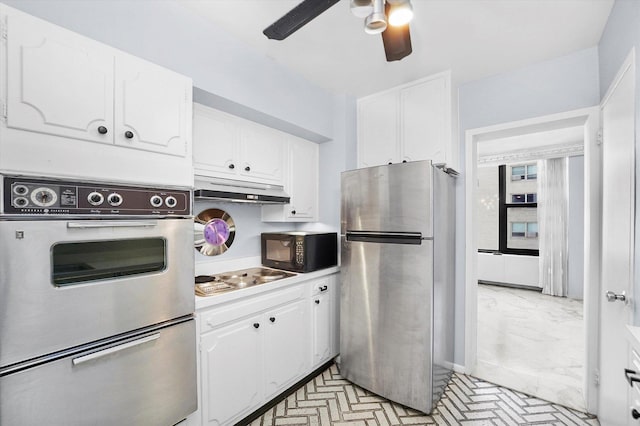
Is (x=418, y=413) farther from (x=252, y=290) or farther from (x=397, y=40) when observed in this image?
(x=397, y=40)

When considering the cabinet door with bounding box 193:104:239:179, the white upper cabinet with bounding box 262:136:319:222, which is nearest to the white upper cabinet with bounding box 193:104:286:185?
the cabinet door with bounding box 193:104:239:179

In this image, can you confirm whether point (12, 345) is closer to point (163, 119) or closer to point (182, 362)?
point (182, 362)

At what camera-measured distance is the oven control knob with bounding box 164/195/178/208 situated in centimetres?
143

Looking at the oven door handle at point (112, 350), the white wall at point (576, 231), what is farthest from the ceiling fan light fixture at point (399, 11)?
the white wall at point (576, 231)

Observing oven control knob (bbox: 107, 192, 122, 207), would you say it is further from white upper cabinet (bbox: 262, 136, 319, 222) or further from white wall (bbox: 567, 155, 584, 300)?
white wall (bbox: 567, 155, 584, 300)

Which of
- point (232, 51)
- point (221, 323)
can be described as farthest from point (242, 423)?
point (232, 51)

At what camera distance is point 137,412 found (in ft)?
4.27

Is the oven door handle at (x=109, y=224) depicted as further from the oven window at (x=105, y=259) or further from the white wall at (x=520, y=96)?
the white wall at (x=520, y=96)

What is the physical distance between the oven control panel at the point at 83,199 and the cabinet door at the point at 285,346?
1.10 m

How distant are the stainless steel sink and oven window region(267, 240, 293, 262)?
11 centimetres

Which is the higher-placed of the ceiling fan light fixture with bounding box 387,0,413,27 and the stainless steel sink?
the ceiling fan light fixture with bounding box 387,0,413,27

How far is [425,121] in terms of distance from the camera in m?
2.48

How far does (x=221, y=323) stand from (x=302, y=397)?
1.03 m

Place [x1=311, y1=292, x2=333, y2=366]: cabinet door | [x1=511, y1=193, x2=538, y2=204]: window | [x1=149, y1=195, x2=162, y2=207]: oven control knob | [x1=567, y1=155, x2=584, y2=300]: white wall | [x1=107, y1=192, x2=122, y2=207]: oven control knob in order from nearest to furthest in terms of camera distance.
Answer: [x1=107, y1=192, x2=122, y2=207]: oven control knob, [x1=149, y1=195, x2=162, y2=207]: oven control knob, [x1=311, y1=292, x2=333, y2=366]: cabinet door, [x1=567, y1=155, x2=584, y2=300]: white wall, [x1=511, y1=193, x2=538, y2=204]: window
